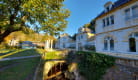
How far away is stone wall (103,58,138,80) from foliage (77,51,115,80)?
0.40m

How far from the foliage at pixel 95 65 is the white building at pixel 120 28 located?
12.7 feet

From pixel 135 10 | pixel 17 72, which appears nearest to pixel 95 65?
pixel 17 72

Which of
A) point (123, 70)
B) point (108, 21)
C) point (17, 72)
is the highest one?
point (108, 21)

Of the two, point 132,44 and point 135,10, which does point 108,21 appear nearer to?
point 135,10

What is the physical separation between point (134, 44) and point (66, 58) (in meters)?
8.56

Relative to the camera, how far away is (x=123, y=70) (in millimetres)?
6375

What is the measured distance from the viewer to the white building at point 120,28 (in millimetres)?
8417

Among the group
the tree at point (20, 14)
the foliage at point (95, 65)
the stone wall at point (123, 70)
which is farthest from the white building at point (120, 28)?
the tree at point (20, 14)

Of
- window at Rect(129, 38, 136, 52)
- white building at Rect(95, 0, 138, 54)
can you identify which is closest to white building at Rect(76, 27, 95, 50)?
white building at Rect(95, 0, 138, 54)

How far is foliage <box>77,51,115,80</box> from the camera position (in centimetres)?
702

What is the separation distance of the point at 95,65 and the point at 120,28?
6064mm

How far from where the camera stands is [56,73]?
36.3 feet

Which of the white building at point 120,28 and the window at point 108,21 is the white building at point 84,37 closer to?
the white building at point 120,28

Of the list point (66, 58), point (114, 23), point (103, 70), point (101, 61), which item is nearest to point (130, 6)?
point (114, 23)
